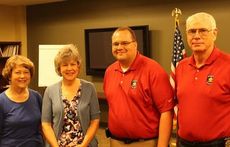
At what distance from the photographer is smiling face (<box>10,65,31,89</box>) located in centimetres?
271

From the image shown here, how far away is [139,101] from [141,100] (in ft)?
0.05

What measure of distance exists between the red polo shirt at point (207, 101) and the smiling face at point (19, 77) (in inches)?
45.0

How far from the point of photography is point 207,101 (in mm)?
2307

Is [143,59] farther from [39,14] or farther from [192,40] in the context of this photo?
[39,14]

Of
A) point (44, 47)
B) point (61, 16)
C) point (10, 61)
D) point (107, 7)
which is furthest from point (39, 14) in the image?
point (10, 61)

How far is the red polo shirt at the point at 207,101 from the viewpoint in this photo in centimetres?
230

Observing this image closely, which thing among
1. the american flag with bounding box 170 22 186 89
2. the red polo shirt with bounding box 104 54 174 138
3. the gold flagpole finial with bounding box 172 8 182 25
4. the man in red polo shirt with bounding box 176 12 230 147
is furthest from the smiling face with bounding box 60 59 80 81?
the gold flagpole finial with bounding box 172 8 182 25

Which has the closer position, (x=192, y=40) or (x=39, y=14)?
(x=192, y=40)

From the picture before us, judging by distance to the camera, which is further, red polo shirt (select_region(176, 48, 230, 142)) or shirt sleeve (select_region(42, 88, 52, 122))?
shirt sleeve (select_region(42, 88, 52, 122))

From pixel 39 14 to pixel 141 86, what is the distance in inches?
258

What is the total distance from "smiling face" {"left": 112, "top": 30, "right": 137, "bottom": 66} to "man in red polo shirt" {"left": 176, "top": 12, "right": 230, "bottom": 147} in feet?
1.34

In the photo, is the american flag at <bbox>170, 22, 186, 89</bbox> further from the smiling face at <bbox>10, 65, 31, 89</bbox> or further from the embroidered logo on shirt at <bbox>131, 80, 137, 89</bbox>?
the smiling face at <bbox>10, 65, 31, 89</bbox>

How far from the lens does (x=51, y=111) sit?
2.71 meters

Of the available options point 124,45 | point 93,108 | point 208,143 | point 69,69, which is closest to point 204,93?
point 208,143
